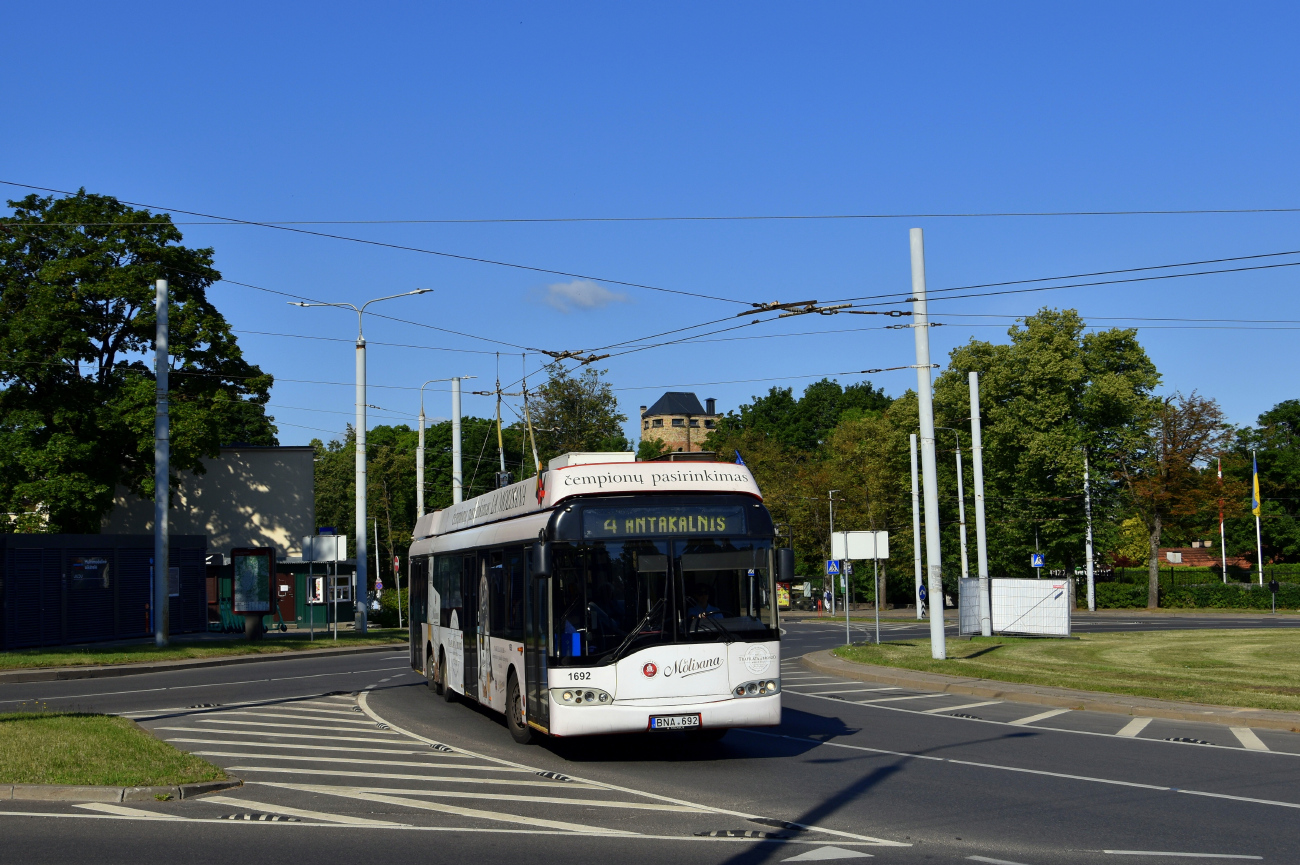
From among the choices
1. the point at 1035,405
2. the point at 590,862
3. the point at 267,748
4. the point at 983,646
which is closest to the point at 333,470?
the point at 1035,405

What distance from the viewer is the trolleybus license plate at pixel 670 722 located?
1139cm

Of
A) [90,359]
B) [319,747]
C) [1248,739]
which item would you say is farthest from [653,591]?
[90,359]

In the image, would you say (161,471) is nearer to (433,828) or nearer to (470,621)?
(470,621)

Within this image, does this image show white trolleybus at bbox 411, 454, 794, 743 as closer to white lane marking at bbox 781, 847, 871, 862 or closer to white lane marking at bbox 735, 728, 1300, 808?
white lane marking at bbox 735, 728, 1300, 808

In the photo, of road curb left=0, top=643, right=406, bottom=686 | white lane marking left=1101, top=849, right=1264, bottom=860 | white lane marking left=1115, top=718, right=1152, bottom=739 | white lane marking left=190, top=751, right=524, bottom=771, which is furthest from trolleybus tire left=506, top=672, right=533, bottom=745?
road curb left=0, top=643, right=406, bottom=686

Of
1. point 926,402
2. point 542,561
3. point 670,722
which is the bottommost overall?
point 670,722

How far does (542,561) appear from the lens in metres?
11.6

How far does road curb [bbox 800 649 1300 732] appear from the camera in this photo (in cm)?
1510

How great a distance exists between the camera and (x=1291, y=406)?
98938 millimetres

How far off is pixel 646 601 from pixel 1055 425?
5228 cm

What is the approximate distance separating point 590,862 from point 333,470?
326 ft

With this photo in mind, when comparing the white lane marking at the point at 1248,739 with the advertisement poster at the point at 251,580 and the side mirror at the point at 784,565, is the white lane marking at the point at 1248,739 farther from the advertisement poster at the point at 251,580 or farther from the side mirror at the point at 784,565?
the advertisement poster at the point at 251,580

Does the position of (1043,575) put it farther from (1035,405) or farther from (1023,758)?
(1023,758)

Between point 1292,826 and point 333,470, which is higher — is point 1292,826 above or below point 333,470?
below
